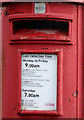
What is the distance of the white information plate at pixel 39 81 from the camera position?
211 cm

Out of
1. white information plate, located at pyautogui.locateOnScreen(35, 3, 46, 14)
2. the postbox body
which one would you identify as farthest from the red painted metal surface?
white information plate, located at pyautogui.locateOnScreen(35, 3, 46, 14)

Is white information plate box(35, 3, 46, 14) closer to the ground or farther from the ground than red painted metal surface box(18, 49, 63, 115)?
farther from the ground

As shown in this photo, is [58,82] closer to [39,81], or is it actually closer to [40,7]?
[39,81]

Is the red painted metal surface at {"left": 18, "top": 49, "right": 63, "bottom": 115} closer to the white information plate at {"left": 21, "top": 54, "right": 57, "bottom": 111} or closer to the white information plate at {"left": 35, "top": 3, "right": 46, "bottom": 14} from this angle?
the white information plate at {"left": 21, "top": 54, "right": 57, "bottom": 111}

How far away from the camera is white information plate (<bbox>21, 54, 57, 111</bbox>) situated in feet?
6.93

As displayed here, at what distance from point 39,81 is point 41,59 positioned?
27 centimetres

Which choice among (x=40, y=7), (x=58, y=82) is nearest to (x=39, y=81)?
(x=58, y=82)

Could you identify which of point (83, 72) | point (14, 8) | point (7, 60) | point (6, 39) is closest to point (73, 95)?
point (83, 72)

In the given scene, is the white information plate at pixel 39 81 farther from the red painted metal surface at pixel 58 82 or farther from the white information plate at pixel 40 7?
the white information plate at pixel 40 7

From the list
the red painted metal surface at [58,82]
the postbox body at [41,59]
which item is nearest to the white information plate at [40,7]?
the postbox body at [41,59]

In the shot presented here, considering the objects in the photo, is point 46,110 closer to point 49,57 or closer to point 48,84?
point 48,84

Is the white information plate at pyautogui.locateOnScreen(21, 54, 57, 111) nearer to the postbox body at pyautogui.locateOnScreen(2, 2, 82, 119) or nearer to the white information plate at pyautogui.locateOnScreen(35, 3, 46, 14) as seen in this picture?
the postbox body at pyautogui.locateOnScreen(2, 2, 82, 119)

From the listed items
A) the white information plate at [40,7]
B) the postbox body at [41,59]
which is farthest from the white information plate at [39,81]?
the white information plate at [40,7]

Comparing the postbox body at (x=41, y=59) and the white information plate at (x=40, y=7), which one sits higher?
the white information plate at (x=40, y=7)
